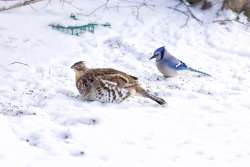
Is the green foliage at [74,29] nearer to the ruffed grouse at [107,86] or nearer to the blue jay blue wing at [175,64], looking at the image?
the blue jay blue wing at [175,64]

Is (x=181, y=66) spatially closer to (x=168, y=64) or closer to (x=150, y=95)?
(x=168, y=64)

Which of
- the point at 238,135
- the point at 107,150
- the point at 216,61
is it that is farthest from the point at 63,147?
the point at 216,61

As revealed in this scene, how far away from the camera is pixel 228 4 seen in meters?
10.5

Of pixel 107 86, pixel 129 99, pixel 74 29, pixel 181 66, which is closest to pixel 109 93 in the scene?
pixel 107 86

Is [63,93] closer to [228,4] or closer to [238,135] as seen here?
[238,135]

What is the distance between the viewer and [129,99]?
7.25 m

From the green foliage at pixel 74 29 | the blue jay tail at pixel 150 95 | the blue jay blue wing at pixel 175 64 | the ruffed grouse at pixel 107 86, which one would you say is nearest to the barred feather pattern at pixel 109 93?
the ruffed grouse at pixel 107 86

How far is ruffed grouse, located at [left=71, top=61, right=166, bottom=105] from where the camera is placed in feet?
22.8

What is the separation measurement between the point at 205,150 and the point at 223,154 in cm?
15

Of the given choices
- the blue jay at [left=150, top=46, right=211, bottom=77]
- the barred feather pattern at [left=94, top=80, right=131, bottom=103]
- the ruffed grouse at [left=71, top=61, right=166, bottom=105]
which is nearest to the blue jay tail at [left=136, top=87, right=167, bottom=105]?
the ruffed grouse at [left=71, top=61, right=166, bottom=105]

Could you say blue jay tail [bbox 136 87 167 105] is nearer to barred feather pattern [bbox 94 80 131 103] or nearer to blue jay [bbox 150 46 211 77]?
barred feather pattern [bbox 94 80 131 103]

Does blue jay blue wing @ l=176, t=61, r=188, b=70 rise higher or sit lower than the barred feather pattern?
higher

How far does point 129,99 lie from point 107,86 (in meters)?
0.37

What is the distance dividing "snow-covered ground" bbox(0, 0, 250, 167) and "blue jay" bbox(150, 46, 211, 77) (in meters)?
0.11
